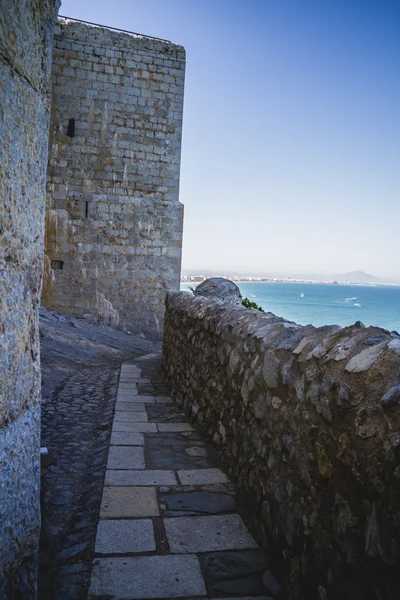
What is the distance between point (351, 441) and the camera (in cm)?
154

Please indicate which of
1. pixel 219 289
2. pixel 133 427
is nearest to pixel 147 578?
pixel 133 427

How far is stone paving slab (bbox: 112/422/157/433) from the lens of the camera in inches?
159

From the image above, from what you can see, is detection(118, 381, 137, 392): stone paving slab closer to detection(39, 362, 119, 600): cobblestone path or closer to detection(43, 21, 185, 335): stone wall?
detection(39, 362, 119, 600): cobblestone path

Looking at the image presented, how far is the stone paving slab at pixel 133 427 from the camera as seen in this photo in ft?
13.3

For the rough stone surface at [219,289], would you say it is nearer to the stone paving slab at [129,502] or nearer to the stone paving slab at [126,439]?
the stone paving slab at [126,439]

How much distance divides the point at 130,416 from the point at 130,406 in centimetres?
39

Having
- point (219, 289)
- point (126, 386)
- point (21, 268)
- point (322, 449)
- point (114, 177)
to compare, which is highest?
point (114, 177)

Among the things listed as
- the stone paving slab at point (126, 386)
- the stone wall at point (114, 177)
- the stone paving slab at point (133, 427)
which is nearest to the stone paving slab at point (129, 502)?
the stone paving slab at point (133, 427)

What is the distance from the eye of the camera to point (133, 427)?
13.5 ft

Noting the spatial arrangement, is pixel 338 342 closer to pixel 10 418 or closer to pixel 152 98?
pixel 10 418

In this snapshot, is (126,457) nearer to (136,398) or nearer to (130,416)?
(130,416)

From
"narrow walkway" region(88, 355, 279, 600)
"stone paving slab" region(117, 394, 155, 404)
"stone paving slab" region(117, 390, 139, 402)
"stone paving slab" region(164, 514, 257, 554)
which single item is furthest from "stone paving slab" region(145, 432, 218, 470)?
"stone paving slab" region(117, 390, 139, 402)

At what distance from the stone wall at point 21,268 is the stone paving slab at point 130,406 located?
303 cm

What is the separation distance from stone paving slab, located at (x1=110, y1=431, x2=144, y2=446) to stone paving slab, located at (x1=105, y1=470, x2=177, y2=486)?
0.55 metres
